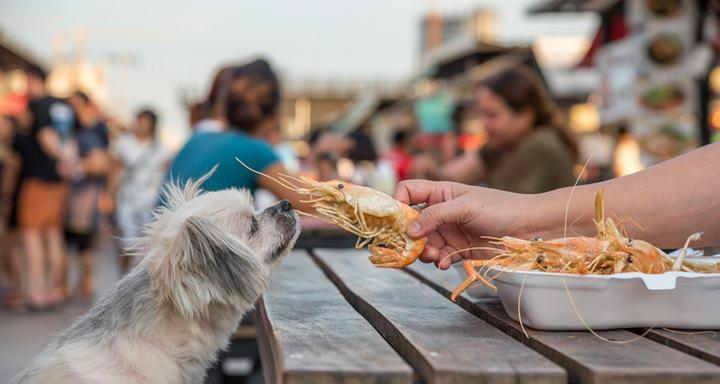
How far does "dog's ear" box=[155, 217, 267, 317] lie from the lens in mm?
2217

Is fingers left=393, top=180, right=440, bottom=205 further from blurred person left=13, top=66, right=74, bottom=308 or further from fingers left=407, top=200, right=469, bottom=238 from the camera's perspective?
blurred person left=13, top=66, right=74, bottom=308

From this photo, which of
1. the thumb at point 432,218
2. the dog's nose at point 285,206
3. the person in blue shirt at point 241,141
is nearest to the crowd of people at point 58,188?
the person in blue shirt at point 241,141

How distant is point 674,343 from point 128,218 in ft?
26.8

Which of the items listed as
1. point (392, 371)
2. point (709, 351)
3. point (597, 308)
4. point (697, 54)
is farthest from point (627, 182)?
point (697, 54)

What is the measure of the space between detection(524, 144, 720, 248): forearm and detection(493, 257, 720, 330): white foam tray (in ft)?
1.11

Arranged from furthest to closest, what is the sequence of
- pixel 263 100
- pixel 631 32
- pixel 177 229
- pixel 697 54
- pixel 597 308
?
1. pixel 631 32
2. pixel 697 54
3. pixel 263 100
4. pixel 177 229
5. pixel 597 308

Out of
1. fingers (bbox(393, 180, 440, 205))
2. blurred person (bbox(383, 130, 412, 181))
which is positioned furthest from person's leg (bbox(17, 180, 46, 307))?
fingers (bbox(393, 180, 440, 205))

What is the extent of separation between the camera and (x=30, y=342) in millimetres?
7035

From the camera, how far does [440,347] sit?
1.72m

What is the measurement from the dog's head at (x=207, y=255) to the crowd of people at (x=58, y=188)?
642 centimetres

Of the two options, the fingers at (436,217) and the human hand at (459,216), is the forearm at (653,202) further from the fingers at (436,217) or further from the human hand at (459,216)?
the fingers at (436,217)

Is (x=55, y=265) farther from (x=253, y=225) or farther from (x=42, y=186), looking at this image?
(x=253, y=225)

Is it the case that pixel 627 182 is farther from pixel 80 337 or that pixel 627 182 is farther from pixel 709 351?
pixel 80 337

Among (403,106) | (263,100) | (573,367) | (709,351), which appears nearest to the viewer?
(573,367)
